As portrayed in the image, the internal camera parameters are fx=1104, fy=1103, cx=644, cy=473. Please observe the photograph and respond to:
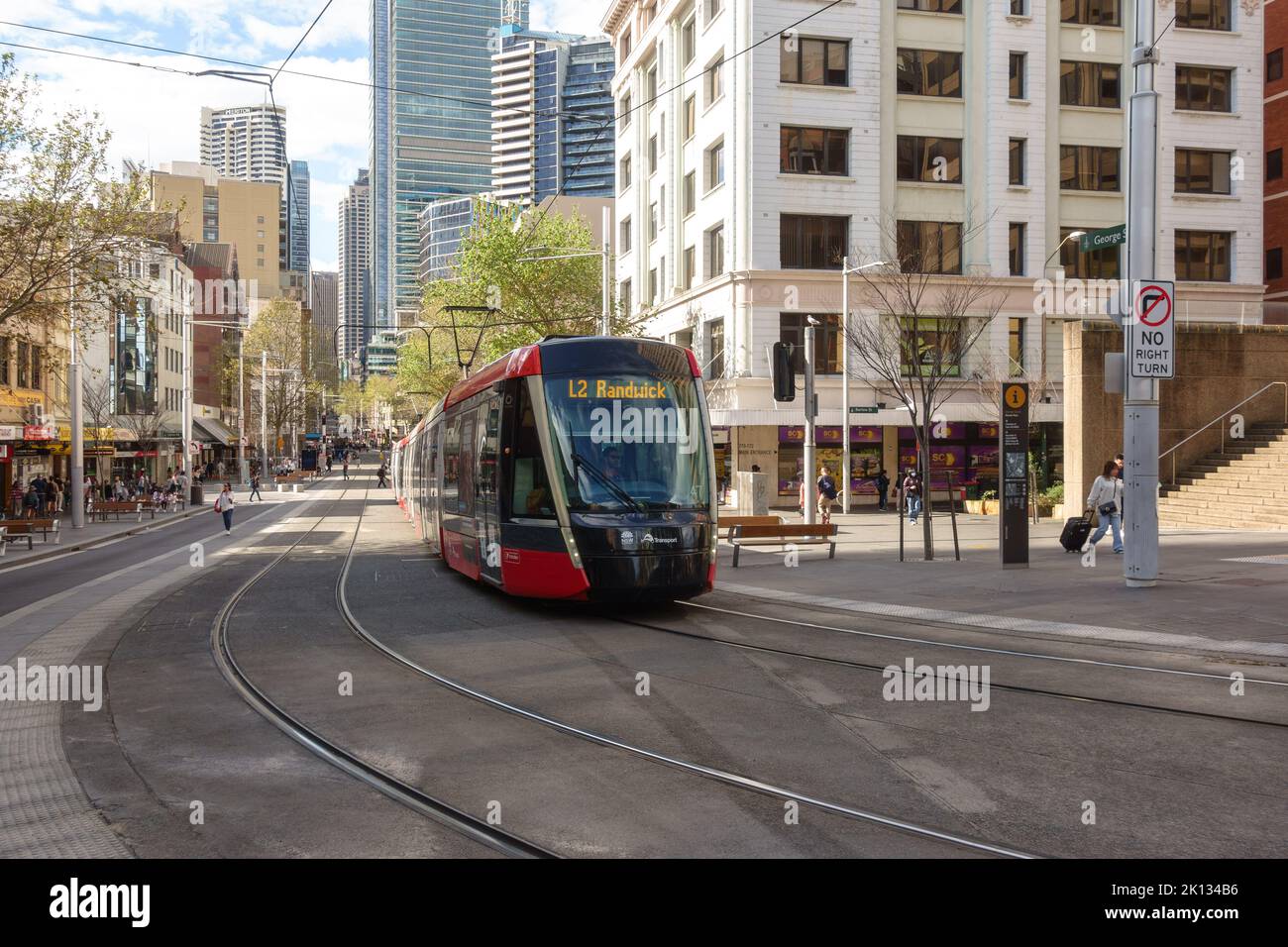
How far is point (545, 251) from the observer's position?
46.1 metres

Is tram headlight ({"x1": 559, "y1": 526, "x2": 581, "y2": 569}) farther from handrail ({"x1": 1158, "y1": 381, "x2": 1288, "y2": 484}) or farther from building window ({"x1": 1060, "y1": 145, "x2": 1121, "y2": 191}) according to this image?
building window ({"x1": 1060, "y1": 145, "x2": 1121, "y2": 191})

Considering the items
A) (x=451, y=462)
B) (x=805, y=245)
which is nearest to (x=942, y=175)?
(x=805, y=245)

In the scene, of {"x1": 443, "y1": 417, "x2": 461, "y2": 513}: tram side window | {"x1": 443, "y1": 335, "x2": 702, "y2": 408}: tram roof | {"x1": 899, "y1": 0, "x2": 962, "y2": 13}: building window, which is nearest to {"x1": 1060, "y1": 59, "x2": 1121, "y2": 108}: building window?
{"x1": 899, "y1": 0, "x2": 962, "y2": 13}: building window

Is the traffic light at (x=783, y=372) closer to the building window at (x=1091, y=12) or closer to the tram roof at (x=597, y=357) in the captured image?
the tram roof at (x=597, y=357)

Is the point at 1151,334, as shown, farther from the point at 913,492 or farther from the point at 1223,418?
the point at 913,492

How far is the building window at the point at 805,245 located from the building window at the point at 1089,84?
10709 millimetres

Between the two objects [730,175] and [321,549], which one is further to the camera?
[730,175]

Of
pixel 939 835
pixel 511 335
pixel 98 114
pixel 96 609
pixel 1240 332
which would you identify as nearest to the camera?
pixel 939 835

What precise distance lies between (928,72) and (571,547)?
112ft

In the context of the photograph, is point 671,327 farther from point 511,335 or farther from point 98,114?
point 98,114

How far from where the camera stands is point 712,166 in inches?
1699

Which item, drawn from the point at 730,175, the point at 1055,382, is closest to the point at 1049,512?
the point at 1055,382

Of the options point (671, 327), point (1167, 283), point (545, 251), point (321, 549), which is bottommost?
point (321, 549)

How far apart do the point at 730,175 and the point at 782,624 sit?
29909 mm
